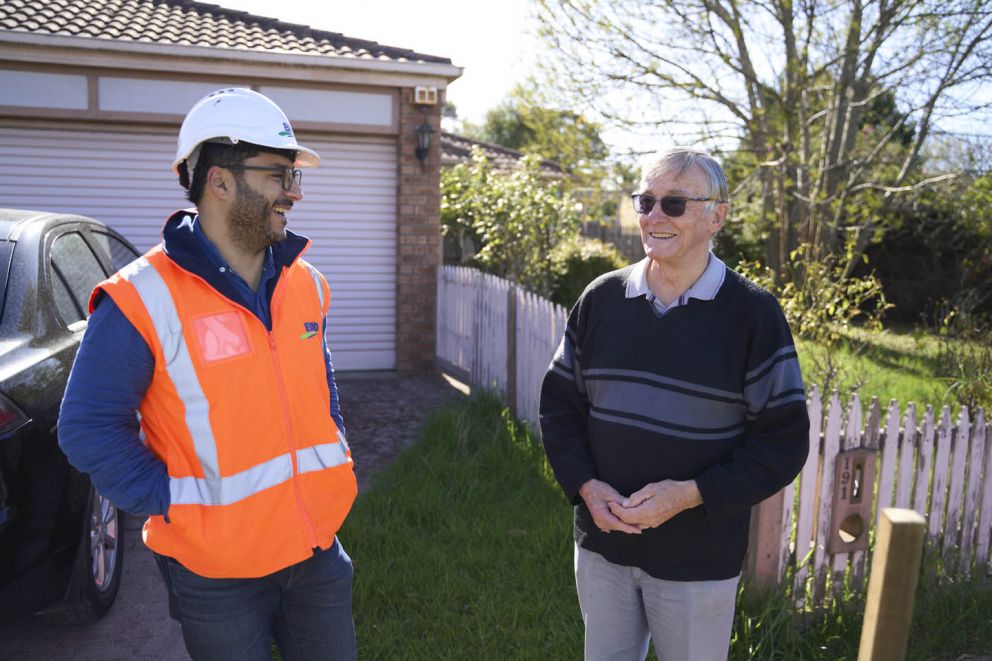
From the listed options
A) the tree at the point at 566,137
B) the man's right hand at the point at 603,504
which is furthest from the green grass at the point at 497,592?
the tree at the point at 566,137

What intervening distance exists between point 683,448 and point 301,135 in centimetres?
779

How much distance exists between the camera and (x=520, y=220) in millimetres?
10703

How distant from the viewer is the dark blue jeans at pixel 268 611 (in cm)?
206

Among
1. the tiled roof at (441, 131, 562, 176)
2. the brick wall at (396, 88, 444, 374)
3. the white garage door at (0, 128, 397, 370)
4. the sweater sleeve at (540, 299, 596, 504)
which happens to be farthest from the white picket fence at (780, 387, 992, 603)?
the tiled roof at (441, 131, 562, 176)

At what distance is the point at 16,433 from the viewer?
9.41ft

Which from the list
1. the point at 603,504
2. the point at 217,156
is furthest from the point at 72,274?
the point at 603,504

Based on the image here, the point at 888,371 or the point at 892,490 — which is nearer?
the point at 892,490

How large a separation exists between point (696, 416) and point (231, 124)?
1.39 metres

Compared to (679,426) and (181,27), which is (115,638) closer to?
(679,426)

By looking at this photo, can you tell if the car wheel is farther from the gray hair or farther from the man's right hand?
the gray hair

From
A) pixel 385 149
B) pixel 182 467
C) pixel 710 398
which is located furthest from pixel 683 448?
pixel 385 149

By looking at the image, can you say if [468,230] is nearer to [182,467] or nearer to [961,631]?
[961,631]

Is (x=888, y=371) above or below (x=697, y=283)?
below

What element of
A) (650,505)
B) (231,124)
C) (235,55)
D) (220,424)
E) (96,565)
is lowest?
(96,565)
